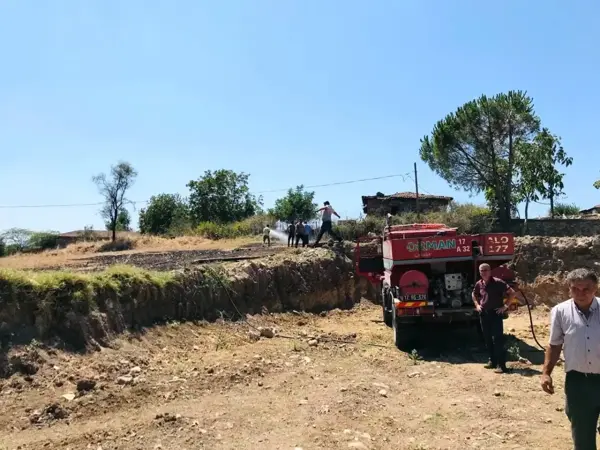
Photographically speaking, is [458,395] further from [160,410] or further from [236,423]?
[160,410]

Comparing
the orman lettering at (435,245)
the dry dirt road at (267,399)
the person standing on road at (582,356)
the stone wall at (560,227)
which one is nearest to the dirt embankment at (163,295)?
the dry dirt road at (267,399)

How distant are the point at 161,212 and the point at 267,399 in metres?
53.8

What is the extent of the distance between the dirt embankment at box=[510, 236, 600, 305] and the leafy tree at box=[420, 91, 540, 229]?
13.0 m

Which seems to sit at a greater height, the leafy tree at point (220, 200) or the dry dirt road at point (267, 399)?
the leafy tree at point (220, 200)

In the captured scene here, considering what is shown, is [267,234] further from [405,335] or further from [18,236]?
[18,236]

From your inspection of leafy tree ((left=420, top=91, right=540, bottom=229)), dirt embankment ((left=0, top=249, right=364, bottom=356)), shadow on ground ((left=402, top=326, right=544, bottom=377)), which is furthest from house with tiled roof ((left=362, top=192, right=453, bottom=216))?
shadow on ground ((left=402, top=326, right=544, bottom=377))

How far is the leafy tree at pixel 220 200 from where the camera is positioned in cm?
5703

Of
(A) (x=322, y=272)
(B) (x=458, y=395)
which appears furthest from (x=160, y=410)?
(A) (x=322, y=272)

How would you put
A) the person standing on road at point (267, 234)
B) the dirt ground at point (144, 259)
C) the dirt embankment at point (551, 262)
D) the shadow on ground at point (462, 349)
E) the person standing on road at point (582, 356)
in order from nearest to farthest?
the person standing on road at point (582, 356) → the shadow on ground at point (462, 349) → the dirt ground at point (144, 259) → the dirt embankment at point (551, 262) → the person standing on road at point (267, 234)

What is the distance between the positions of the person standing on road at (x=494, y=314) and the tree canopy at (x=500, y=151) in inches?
936

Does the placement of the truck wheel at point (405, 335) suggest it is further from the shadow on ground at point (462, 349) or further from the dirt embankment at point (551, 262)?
the dirt embankment at point (551, 262)

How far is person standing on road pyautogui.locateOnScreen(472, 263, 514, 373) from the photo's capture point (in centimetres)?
815

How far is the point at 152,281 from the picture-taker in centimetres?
1009

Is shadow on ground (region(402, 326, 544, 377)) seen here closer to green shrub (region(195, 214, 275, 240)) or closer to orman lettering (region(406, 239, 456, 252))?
orman lettering (region(406, 239, 456, 252))
